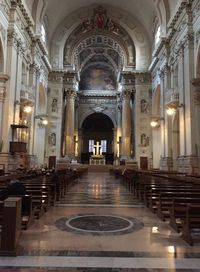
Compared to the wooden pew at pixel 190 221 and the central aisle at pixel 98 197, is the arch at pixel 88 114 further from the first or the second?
the wooden pew at pixel 190 221

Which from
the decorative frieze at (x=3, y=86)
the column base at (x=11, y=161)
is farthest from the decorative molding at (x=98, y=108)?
the decorative frieze at (x=3, y=86)

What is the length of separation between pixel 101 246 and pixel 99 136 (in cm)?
4409

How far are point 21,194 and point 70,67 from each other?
28133 mm

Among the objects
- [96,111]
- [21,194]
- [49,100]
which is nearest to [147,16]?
[49,100]

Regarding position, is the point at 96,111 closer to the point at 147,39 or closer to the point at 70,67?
the point at 70,67

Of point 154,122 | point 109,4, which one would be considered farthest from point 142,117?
point 109,4

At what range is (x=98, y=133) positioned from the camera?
48.5 metres

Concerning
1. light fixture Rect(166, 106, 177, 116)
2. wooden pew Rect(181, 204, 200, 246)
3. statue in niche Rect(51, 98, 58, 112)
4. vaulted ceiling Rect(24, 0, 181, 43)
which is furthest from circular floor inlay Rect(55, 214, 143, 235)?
statue in niche Rect(51, 98, 58, 112)

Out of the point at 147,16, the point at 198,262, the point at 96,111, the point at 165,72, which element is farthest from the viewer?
the point at 96,111

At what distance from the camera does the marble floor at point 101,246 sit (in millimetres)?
3488

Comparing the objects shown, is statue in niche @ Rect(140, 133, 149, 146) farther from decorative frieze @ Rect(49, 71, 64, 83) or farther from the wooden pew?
the wooden pew

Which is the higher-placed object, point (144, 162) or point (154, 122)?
point (154, 122)

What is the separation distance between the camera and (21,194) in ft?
17.1

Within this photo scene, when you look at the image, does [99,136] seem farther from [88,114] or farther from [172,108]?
[172,108]
